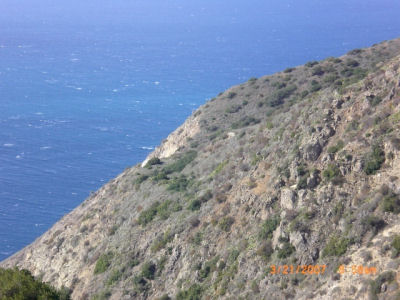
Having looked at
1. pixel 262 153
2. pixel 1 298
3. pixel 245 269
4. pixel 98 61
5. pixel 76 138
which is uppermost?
pixel 98 61

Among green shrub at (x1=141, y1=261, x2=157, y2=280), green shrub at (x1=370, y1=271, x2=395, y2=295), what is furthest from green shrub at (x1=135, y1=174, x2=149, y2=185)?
green shrub at (x1=370, y1=271, x2=395, y2=295)

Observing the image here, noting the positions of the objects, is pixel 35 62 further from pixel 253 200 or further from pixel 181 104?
pixel 253 200

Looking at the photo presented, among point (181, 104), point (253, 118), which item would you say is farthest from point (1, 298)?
point (181, 104)

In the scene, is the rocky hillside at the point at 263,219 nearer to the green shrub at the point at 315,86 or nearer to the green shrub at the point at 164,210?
the green shrub at the point at 164,210

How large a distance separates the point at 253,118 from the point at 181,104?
70590mm

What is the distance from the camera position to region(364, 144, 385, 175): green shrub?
102 ft

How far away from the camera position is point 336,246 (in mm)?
28938

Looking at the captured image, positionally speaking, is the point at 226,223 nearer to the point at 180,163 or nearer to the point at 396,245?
the point at 396,245

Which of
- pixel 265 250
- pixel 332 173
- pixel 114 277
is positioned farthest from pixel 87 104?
pixel 332 173

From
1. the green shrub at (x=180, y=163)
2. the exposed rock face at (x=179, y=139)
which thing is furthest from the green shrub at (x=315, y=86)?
the green shrub at (x=180, y=163)

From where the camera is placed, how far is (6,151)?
104125 mm

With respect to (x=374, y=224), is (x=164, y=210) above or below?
above

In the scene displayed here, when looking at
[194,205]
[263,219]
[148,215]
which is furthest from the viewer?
[148,215]

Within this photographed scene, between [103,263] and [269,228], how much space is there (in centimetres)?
1594
